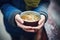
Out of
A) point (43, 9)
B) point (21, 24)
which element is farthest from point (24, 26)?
point (43, 9)

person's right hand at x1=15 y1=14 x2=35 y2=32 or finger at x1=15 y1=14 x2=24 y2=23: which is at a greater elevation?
finger at x1=15 y1=14 x2=24 y2=23

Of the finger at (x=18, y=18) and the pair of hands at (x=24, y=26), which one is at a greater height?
the finger at (x=18, y=18)

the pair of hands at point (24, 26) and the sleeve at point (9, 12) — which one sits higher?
the sleeve at point (9, 12)

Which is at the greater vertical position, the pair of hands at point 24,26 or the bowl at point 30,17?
the bowl at point 30,17

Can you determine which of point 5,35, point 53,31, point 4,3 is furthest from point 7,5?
point 53,31
